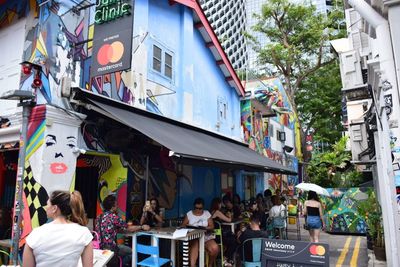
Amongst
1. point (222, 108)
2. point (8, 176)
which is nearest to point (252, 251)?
point (8, 176)

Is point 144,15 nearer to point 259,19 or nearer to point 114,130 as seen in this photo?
point 114,130

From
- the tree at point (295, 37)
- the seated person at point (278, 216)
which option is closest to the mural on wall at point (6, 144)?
the seated person at point (278, 216)

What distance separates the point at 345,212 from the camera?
13016mm

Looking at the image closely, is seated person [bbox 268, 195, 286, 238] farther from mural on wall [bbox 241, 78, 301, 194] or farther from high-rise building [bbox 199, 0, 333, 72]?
high-rise building [bbox 199, 0, 333, 72]

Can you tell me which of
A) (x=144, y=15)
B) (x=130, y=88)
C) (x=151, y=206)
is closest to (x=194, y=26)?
(x=144, y=15)

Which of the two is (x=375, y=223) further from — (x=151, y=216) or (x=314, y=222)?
(x=151, y=216)

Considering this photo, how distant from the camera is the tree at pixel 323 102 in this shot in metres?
21.8

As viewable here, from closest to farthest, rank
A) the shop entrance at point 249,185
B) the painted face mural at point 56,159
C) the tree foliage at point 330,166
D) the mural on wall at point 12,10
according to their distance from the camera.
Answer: the painted face mural at point 56,159, the mural on wall at point 12,10, the shop entrance at point 249,185, the tree foliage at point 330,166

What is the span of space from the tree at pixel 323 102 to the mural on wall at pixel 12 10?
18.7 meters

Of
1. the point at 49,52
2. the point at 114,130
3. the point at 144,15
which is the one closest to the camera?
the point at 49,52

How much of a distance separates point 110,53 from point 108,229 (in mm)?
3199

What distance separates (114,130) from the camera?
6527 mm

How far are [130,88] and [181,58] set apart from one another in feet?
8.60

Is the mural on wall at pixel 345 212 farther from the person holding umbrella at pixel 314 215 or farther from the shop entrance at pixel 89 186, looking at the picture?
the shop entrance at pixel 89 186
